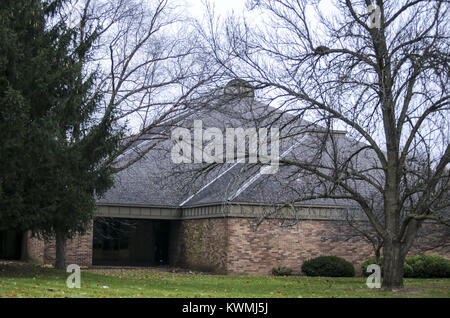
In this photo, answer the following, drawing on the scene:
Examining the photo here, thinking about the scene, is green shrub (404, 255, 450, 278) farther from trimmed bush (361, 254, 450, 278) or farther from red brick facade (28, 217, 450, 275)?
red brick facade (28, 217, 450, 275)

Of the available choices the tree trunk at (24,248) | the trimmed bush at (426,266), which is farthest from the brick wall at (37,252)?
the trimmed bush at (426,266)

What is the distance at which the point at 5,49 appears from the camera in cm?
1584

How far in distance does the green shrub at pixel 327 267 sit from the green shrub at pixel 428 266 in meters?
2.56

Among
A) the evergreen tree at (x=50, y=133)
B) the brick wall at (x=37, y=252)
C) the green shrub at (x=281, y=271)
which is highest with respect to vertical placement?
the evergreen tree at (x=50, y=133)

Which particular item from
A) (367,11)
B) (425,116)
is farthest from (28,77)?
(425,116)

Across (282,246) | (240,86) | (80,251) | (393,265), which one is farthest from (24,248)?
(393,265)

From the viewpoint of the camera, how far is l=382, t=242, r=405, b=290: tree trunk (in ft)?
54.8

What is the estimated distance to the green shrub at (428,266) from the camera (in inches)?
1024

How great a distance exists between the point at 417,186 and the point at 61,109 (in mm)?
9702

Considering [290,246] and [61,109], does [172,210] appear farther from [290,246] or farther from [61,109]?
[61,109]

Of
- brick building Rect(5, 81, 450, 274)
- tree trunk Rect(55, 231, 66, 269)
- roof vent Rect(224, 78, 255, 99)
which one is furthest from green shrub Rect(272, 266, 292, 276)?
roof vent Rect(224, 78, 255, 99)

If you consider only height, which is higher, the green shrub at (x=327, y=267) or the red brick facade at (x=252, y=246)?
the red brick facade at (x=252, y=246)

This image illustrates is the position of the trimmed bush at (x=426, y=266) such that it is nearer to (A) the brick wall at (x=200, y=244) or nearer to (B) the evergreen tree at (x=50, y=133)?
(A) the brick wall at (x=200, y=244)

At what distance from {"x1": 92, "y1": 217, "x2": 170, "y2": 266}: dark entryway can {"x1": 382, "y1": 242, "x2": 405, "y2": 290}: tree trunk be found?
Result: 16.1 meters
